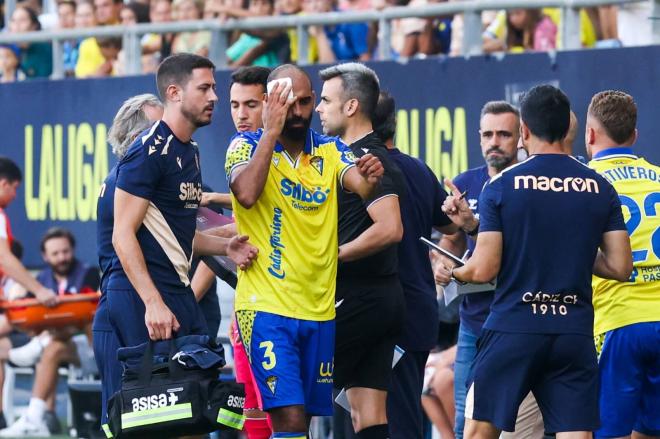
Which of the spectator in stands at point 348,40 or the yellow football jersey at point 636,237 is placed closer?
the yellow football jersey at point 636,237

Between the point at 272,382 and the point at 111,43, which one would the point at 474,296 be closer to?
the point at 272,382

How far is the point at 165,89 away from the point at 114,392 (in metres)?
1.58

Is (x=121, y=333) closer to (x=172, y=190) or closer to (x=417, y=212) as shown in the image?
(x=172, y=190)

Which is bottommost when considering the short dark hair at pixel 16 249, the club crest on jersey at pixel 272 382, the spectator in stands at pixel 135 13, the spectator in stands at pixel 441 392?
the spectator in stands at pixel 441 392

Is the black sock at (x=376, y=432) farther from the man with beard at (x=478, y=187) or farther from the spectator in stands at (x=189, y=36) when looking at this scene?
the spectator in stands at (x=189, y=36)

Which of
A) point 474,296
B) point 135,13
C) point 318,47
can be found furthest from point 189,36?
point 474,296

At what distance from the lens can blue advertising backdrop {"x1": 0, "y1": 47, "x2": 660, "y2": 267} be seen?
9898 mm

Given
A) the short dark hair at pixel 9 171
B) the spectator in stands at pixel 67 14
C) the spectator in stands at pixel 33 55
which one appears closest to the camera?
the short dark hair at pixel 9 171

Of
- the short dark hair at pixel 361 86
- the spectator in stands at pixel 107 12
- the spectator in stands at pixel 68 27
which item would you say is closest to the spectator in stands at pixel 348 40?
the spectator in stands at pixel 107 12

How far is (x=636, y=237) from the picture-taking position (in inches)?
298

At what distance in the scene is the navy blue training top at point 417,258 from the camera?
326 inches

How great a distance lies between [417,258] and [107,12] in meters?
6.91

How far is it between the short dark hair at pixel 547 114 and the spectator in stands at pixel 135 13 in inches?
298

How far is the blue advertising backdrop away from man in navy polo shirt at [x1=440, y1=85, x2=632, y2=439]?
2.98 meters
